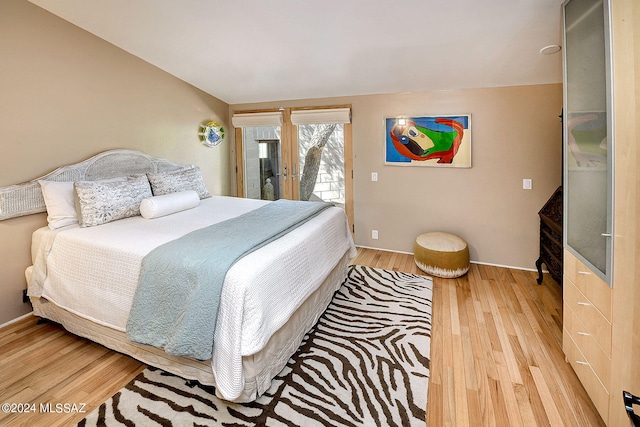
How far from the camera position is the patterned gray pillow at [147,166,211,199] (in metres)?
3.30

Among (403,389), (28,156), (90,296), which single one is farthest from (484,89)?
(28,156)

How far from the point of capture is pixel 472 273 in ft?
11.8

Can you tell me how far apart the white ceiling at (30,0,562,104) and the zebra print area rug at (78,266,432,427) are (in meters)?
2.28

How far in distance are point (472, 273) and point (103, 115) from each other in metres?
4.07

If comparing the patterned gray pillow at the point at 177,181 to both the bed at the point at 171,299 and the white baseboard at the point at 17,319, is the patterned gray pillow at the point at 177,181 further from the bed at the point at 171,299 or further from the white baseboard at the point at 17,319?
the white baseboard at the point at 17,319

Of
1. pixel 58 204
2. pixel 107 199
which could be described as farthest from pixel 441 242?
pixel 58 204

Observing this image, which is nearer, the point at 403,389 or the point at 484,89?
the point at 403,389

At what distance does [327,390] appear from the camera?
Result: 1.88 metres

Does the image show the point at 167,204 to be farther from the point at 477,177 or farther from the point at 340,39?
the point at 477,177

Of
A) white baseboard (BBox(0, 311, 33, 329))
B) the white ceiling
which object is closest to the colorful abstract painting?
the white ceiling

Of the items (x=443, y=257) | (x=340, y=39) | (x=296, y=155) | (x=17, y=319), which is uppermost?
(x=340, y=39)

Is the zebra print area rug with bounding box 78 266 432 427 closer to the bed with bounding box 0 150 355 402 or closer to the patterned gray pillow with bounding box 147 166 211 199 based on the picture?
the bed with bounding box 0 150 355 402

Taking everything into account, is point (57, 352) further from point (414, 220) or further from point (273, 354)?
point (414, 220)

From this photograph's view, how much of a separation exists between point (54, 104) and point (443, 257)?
12.4 feet
